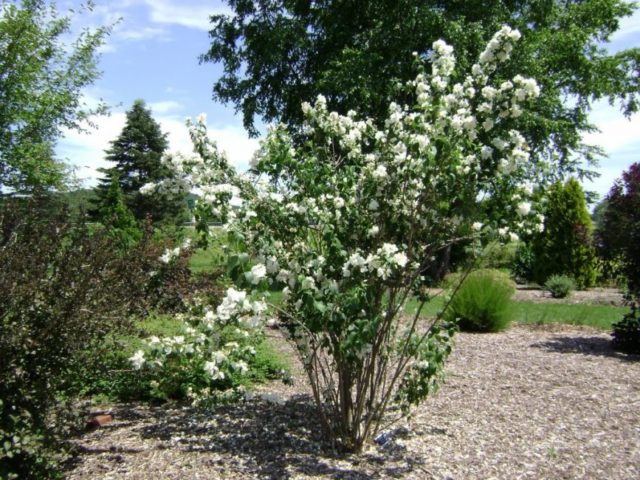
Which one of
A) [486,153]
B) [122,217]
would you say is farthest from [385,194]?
[122,217]

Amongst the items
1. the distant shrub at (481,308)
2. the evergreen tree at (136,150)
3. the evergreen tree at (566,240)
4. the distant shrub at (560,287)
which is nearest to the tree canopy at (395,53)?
the evergreen tree at (566,240)

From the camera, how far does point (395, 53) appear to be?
50.4 ft

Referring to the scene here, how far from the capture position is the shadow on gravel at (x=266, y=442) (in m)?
3.38

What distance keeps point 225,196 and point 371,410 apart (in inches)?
66.0

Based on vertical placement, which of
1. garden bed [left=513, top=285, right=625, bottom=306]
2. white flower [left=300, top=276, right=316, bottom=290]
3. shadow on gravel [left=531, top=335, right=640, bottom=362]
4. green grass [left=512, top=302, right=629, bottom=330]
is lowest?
shadow on gravel [left=531, top=335, right=640, bottom=362]

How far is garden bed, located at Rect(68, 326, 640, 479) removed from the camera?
11.2 ft

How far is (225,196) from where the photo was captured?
3.33 m

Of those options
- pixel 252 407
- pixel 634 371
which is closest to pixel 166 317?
pixel 252 407

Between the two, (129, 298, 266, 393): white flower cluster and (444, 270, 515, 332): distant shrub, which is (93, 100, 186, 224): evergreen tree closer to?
(444, 270, 515, 332): distant shrub

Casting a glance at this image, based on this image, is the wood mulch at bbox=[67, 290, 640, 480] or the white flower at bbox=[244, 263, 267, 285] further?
the wood mulch at bbox=[67, 290, 640, 480]

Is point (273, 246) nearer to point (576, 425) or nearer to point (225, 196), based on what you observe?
point (225, 196)

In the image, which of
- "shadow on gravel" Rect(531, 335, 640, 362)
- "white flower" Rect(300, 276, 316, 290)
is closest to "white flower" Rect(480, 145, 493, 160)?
"white flower" Rect(300, 276, 316, 290)

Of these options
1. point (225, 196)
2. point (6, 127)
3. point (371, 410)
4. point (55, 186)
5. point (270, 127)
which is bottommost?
point (371, 410)

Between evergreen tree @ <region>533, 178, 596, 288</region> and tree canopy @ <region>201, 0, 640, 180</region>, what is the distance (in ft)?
3.51
